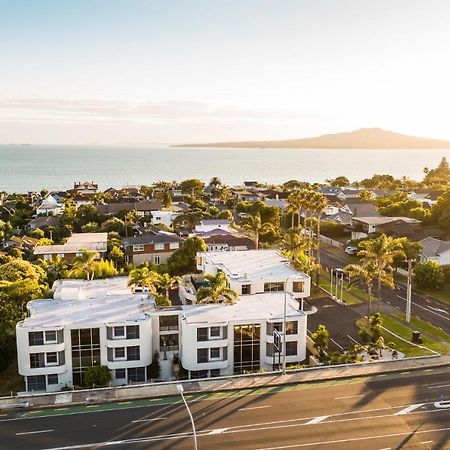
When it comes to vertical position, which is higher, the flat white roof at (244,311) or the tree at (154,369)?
the flat white roof at (244,311)

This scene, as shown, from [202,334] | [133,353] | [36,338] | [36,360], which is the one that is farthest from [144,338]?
[36,360]

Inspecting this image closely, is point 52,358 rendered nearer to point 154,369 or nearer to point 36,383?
point 36,383

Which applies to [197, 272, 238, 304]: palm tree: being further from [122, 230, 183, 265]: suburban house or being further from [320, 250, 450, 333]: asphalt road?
[122, 230, 183, 265]: suburban house

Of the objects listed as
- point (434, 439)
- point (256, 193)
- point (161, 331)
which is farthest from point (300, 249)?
point (256, 193)

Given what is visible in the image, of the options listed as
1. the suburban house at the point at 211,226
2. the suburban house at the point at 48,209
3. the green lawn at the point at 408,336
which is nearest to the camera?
the green lawn at the point at 408,336

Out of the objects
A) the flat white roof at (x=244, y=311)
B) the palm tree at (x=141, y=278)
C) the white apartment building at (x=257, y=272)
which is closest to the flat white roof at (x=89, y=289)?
the palm tree at (x=141, y=278)

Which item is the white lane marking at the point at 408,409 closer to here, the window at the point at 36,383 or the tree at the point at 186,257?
the window at the point at 36,383

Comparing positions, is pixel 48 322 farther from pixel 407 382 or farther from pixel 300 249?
pixel 300 249
